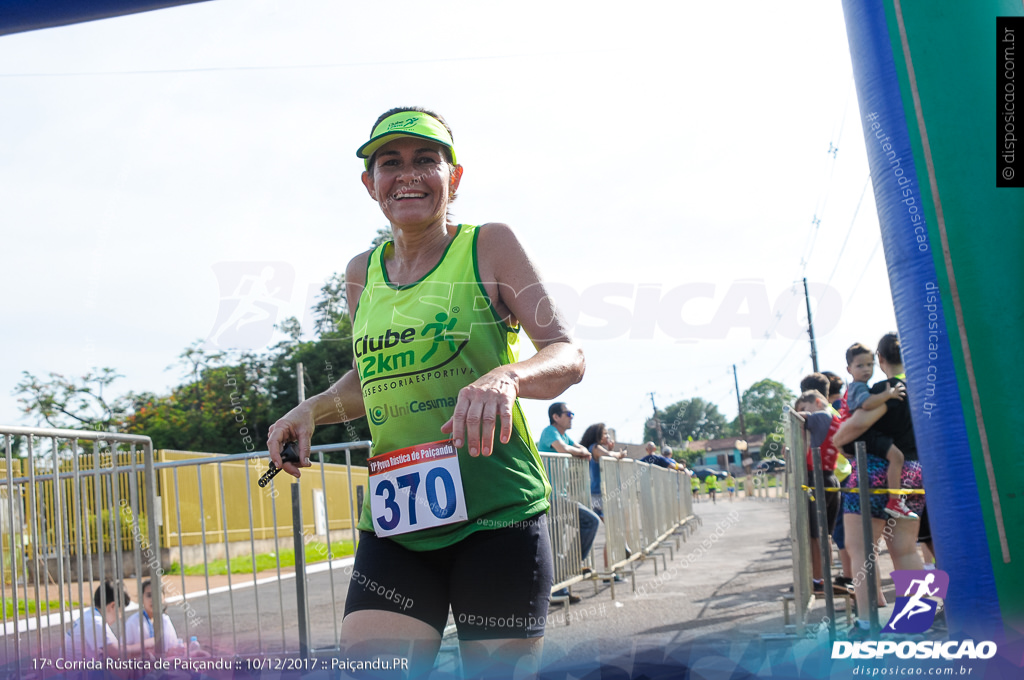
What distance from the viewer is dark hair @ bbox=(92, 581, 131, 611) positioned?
3654 mm

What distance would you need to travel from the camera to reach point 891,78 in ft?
8.16

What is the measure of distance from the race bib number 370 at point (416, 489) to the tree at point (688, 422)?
5655mm

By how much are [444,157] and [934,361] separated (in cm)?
151

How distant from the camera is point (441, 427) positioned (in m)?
1.77

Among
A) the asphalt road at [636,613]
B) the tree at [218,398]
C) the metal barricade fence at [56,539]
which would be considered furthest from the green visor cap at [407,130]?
the tree at [218,398]

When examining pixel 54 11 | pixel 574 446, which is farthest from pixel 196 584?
pixel 54 11

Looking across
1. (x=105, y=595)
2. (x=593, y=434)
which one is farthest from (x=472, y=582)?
(x=593, y=434)

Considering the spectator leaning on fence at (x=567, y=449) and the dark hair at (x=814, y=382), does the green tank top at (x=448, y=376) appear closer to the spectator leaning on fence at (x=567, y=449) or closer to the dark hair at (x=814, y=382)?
the dark hair at (x=814, y=382)

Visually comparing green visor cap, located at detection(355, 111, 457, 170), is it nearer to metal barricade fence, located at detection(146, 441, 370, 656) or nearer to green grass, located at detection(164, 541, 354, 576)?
metal barricade fence, located at detection(146, 441, 370, 656)

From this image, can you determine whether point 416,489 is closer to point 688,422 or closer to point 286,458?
point 286,458

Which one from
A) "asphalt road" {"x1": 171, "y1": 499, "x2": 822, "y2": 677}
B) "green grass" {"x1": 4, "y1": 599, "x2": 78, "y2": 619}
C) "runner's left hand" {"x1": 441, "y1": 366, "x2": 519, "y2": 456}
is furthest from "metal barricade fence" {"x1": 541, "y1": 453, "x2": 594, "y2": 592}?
"runner's left hand" {"x1": 441, "y1": 366, "x2": 519, "y2": 456}

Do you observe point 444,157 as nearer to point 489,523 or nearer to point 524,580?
point 489,523

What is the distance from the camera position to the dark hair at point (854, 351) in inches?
186

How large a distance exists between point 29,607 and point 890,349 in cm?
422
